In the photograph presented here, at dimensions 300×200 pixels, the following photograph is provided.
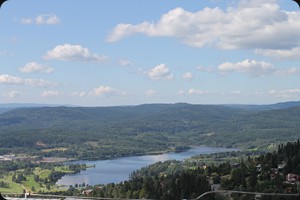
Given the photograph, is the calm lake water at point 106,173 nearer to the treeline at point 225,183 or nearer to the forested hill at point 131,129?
the forested hill at point 131,129

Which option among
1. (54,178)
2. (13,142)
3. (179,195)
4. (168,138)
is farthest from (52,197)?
(168,138)

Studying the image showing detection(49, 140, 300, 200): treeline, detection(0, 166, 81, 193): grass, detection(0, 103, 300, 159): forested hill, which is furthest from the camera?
detection(0, 103, 300, 159): forested hill

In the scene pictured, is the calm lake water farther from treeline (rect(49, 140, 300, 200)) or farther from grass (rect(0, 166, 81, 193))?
treeline (rect(49, 140, 300, 200))

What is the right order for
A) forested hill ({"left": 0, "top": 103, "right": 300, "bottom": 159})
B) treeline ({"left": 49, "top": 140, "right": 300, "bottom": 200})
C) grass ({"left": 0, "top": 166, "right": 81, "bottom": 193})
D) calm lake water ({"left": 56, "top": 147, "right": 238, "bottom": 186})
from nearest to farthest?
treeline ({"left": 49, "top": 140, "right": 300, "bottom": 200})
grass ({"left": 0, "top": 166, "right": 81, "bottom": 193})
calm lake water ({"left": 56, "top": 147, "right": 238, "bottom": 186})
forested hill ({"left": 0, "top": 103, "right": 300, "bottom": 159})

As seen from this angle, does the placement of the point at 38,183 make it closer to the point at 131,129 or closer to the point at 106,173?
the point at 106,173

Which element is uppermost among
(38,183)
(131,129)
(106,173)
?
(131,129)

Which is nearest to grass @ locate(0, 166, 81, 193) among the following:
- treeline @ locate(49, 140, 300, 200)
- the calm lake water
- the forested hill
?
the calm lake water

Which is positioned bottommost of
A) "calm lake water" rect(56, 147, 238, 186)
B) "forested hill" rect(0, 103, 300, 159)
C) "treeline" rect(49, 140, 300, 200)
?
"calm lake water" rect(56, 147, 238, 186)

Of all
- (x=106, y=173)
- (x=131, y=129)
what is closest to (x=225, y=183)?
(x=106, y=173)
